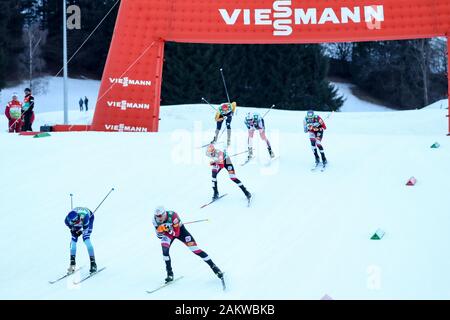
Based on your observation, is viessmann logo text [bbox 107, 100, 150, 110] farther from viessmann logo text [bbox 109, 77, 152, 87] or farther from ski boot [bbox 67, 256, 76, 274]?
ski boot [bbox 67, 256, 76, 274]

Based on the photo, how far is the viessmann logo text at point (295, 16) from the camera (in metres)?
26.5

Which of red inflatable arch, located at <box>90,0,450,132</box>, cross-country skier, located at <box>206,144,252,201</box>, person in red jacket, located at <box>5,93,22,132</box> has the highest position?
red inflatable arch, located at <box>90,0,450,132</box>

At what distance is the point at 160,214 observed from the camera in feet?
48.3

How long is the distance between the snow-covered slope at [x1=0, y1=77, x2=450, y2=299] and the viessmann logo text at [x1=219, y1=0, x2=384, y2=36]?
12.4ft

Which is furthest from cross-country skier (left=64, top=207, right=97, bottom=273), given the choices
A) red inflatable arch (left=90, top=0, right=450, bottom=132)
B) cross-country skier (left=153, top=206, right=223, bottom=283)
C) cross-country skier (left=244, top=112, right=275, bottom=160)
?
red inflatable arch (left=90, top=0, right=450, bottom=132)

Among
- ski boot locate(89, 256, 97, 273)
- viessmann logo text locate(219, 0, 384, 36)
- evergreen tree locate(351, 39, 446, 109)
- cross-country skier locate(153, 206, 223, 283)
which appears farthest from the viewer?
evergreen tree locate(351, 39, 446, 109)

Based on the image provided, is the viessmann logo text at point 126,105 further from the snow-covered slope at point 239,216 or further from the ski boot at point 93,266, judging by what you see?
the ski boot at point 93,266

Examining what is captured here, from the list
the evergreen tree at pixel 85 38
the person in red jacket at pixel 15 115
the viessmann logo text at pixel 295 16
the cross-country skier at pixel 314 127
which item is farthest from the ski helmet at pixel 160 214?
the evergreen tree at pixel 85 38

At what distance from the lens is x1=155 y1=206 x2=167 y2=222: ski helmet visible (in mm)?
14680

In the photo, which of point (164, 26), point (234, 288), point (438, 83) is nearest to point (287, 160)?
point (164, 26)

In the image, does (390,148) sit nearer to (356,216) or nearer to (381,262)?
(356,216)

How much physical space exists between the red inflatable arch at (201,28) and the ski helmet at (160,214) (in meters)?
12.6

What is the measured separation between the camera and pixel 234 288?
591 inches

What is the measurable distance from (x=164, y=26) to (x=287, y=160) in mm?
6930
